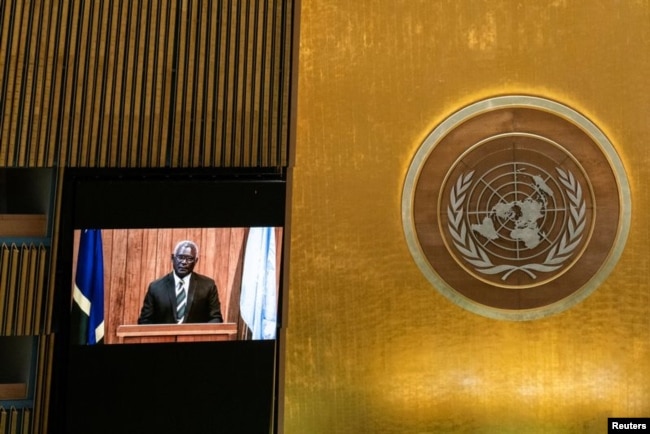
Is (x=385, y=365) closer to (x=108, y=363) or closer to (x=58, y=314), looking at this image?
(x=108, y=363)

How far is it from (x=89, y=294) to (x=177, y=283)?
1.87ft

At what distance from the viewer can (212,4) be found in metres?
4.38

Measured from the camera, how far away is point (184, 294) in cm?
408

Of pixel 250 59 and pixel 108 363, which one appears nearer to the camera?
pixel 108 363

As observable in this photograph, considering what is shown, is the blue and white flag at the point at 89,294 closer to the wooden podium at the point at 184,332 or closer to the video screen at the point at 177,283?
the video screen at the point at 177,283

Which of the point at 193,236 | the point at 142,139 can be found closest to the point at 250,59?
the point at 142,139

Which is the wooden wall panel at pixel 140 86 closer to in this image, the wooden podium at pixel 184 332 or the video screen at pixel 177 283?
the video screen at pixel 177 283

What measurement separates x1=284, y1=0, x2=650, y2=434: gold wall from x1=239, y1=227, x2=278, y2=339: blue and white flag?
193mm

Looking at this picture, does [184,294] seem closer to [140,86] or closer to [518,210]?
[140,86]

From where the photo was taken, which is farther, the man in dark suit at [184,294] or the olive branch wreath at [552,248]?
the olive branch wreath at [552,248]

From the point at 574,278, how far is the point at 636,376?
0.78 meters

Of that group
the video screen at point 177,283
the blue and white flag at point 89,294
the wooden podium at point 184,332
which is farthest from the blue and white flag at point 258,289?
the blue and white flag at point 89,294

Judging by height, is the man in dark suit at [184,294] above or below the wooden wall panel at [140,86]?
below

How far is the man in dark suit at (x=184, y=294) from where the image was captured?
4.07 m
